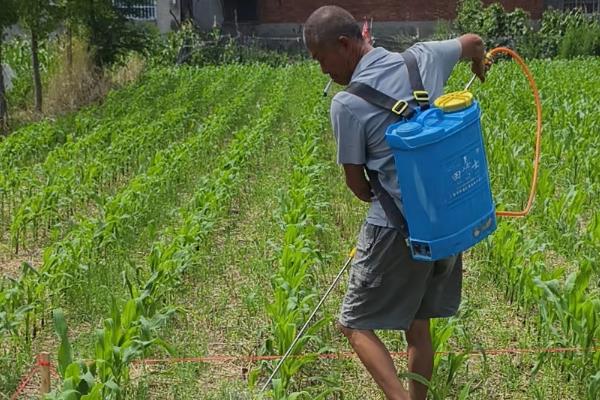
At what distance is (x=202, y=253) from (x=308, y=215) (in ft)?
2.63

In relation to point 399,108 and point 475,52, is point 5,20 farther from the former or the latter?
point 399,108

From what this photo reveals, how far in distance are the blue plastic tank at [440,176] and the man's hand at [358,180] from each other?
226mm

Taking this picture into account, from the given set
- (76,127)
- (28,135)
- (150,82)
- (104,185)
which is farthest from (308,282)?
(150,82)

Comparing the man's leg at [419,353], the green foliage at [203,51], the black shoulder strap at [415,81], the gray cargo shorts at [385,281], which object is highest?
the black shoulder strap at [415,81]

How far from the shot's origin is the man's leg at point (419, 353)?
3.77 meters

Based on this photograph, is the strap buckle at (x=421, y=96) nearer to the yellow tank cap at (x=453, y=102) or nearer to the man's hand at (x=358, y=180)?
the yellow tank cap at (x=453, y=102)

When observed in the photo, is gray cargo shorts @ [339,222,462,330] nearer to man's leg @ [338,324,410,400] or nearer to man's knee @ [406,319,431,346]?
man's leg @ [338,324,410,400]

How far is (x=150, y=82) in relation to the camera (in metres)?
20.5

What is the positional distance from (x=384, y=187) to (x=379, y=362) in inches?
26.4

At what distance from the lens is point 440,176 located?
3.26m

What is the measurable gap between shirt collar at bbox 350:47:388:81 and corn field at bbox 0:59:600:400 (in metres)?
1.31

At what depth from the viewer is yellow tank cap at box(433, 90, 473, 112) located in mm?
3308

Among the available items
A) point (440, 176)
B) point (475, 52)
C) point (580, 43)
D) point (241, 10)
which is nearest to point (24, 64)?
point (241, 10)

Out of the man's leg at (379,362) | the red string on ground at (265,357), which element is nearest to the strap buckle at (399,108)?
the man's leg at (379,362)
